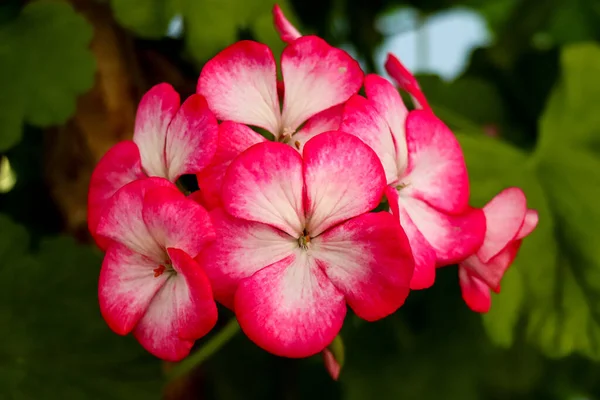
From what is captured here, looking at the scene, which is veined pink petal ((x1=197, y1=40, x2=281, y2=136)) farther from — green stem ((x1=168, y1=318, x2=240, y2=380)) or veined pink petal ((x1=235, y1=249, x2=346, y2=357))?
green stem ((x1=168, y1=318, x2=240, y2=380))

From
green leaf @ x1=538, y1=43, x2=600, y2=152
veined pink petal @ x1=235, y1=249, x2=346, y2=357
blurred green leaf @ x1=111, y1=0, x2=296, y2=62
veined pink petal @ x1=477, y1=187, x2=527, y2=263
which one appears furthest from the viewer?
green leaf @ x1=538, y1=43, x2=600, y2=152

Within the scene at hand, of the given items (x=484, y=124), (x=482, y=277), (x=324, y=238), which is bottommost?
(x=484, y=124)

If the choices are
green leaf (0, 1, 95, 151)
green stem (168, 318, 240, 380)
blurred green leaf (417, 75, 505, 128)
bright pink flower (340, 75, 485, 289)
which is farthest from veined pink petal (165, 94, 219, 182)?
blurred green leaf (417, 75, 505, 128)

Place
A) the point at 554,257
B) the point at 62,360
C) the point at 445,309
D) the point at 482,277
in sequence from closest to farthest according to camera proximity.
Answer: the point at 482,277, the point at 62,360, the point at 554,257, the point at 445,309

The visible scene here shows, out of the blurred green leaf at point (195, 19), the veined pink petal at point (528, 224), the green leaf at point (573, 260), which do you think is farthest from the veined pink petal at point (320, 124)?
the green leaf at point (573, 260)

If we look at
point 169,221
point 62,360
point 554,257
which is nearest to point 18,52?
point 62,360

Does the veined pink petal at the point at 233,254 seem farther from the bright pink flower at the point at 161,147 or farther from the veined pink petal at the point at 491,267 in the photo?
the veined pink petal at the point at 491,267

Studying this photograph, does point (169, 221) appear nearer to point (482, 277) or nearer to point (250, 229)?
point (250, 229)
